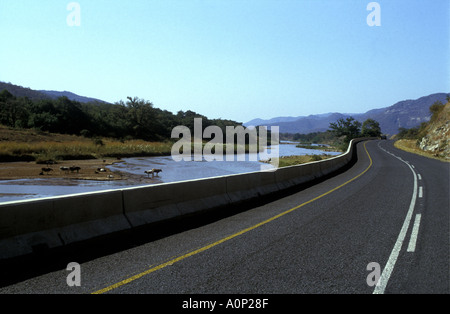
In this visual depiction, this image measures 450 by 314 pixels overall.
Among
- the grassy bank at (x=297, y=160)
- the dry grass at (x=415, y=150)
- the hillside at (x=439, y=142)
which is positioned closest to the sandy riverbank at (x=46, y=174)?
the grassy bank at (x=297, y=160)

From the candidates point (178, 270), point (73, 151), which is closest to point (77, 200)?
point (178, 270)

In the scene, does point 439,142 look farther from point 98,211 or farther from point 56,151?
point 56,151

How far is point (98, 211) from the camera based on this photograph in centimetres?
634

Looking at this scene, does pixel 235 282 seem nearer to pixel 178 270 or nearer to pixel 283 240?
pixel 178 270

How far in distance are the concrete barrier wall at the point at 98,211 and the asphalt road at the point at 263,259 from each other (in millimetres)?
258

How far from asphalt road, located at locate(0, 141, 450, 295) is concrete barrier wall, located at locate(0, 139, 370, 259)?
26cm

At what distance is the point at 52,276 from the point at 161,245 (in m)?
1.93

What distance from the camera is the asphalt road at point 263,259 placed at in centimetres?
430

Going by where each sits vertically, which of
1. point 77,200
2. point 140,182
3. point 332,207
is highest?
point 77,200

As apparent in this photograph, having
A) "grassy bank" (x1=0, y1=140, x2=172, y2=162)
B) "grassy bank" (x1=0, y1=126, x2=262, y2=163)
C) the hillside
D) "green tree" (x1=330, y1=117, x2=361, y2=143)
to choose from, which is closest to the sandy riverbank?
"grassy bank" (x1=0, y1=126, x2=262, y2=163)

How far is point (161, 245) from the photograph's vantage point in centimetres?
606

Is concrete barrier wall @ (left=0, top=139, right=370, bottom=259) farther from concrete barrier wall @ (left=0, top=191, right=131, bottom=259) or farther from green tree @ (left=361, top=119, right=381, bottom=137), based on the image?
green tree @ (left=361, top=119, right=381, bottom=137)

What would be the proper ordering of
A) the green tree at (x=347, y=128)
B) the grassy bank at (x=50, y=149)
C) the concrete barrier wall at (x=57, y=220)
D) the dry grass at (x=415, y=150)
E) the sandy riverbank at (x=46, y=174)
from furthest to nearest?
the green tree at (x=347, y=128) < the grassy bank at (x=50, y=149) < the dry grass at (x=415, y=150) < the sandy riverbank at (x=46, y=174) < the concrete barrier wall at (x=57, y=220)

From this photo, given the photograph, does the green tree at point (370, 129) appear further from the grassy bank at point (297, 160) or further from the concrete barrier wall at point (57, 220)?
the concrete barrier wall at point (57, 220)
